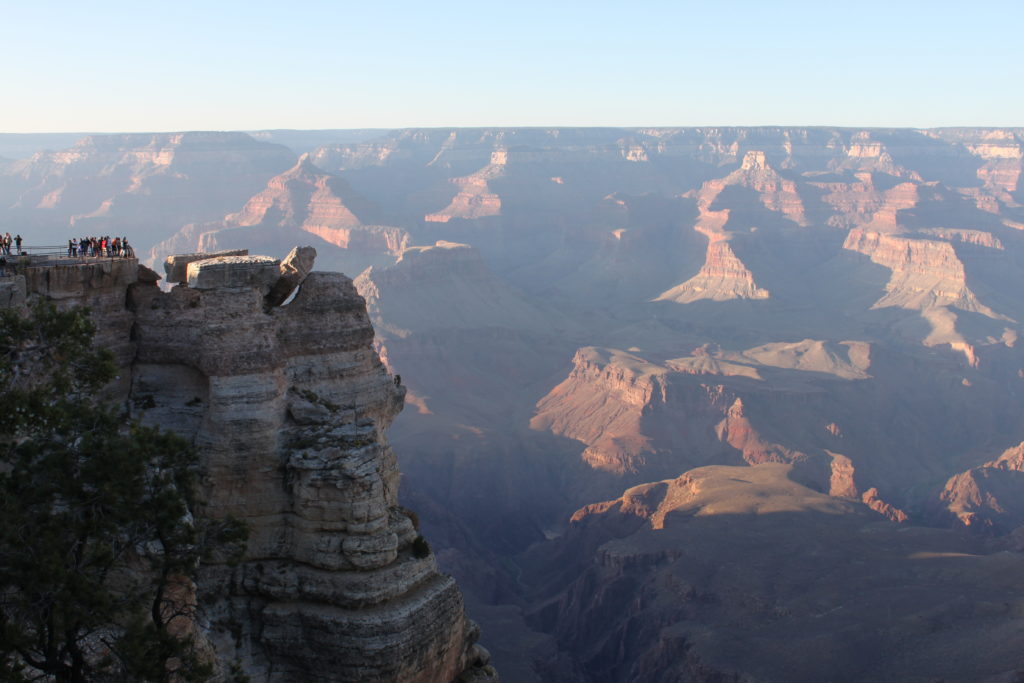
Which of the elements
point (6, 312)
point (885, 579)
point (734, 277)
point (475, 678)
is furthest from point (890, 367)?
point (6, 312)

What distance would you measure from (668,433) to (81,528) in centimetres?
9080

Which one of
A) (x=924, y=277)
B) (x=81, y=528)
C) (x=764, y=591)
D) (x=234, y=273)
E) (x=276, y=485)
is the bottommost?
(x=764, y=591)

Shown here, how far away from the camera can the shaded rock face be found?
795 inches

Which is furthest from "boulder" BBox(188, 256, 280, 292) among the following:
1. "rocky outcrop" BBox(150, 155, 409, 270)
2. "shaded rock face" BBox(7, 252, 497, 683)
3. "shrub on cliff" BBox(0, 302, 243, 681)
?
"rocky outcrop" BBox(150, 155, 409, 270)

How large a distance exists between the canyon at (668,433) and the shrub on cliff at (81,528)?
378cm

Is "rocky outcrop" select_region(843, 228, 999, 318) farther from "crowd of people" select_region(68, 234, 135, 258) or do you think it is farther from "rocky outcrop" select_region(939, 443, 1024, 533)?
"crowd of people" select_region(68, 234, 135, 258)

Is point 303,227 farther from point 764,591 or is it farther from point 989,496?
point 764,591

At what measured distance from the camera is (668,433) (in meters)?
102

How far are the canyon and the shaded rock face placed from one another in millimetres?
108

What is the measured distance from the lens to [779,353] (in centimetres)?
13562

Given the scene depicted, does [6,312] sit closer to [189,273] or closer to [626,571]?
[189,273]

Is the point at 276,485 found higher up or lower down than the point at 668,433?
higher up

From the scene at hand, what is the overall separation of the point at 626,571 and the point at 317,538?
4806 cm

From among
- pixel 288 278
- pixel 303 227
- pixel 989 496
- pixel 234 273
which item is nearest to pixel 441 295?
pixel 303 227
